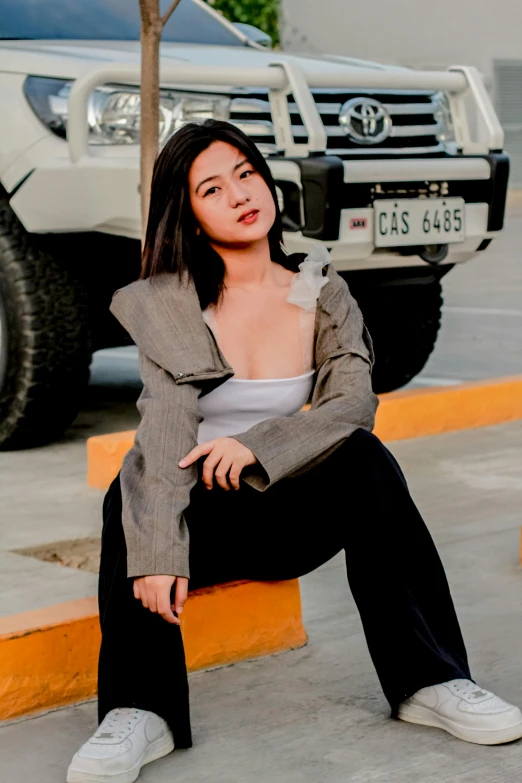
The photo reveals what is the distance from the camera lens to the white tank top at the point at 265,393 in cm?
281

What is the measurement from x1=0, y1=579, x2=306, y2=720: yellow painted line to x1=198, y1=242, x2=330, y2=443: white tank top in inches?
14.8

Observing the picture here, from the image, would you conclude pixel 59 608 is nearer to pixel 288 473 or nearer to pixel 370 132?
pixel 288 473

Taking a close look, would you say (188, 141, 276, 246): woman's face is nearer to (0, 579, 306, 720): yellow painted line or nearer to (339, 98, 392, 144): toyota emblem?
(0, 579, 306, 720): yellow painted line

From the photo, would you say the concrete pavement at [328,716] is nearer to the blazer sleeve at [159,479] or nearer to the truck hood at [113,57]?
the blazer sleeve at [159,479]

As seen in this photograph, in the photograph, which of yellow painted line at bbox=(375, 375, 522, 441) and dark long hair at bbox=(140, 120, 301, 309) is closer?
dark long hair at bbox=(140, 120, 301, 309)

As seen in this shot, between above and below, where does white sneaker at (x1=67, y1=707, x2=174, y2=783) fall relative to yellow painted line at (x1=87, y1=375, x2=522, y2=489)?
above

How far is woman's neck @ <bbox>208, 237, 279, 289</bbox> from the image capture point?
114 inches

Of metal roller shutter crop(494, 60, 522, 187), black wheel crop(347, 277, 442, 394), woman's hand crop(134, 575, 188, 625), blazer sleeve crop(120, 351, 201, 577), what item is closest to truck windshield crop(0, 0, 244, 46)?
black wheel crop(347, 277, 442, 394)

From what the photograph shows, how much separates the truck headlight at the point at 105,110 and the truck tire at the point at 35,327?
39 cm

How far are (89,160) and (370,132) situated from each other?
3.39 feet

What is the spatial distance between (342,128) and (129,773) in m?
2.96

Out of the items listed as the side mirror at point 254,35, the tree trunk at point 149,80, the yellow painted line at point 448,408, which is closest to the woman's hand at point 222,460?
the tree trunk at point 149,80

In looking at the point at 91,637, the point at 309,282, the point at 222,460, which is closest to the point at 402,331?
the point at 309,282

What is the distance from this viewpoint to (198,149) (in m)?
2.82
